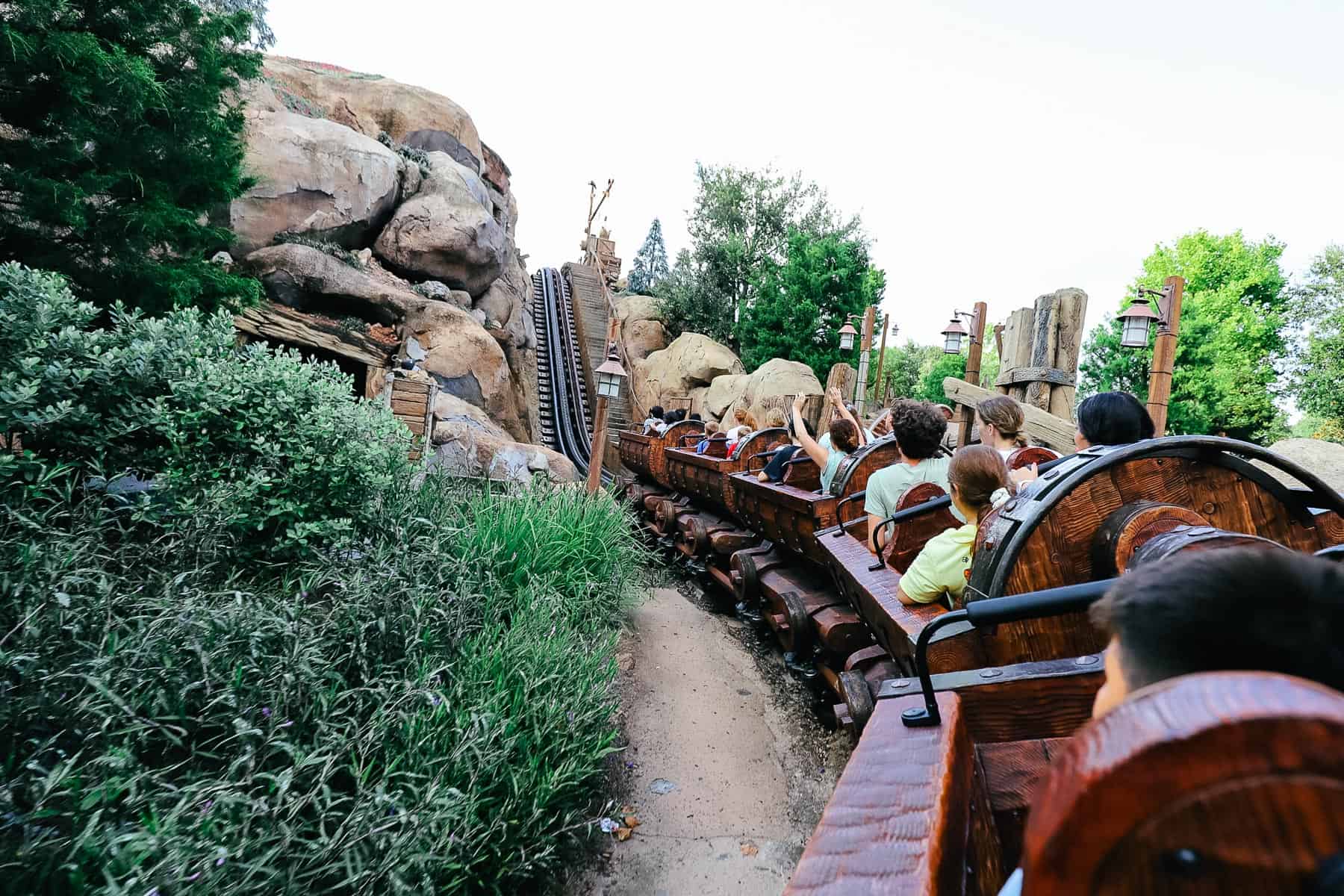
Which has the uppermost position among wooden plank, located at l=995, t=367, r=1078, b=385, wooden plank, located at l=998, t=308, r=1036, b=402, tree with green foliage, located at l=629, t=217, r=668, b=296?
tree with green foliage, located at l=629, t=217, r=668, b=296

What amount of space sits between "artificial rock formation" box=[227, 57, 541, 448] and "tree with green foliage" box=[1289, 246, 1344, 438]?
21578 millimetres

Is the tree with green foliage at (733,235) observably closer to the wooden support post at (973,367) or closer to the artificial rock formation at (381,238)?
the artificial rock formation at (381,238)

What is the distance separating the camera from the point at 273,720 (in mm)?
2199

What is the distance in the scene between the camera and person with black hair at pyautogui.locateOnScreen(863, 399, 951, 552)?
149 inches

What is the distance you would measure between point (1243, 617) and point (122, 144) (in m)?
6.70

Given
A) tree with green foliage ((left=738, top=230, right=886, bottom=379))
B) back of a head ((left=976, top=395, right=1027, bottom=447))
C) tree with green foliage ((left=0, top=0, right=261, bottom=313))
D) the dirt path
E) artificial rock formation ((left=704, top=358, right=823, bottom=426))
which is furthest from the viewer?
tree with green foliage ((left=738, top=230, right=886, bottom=379))

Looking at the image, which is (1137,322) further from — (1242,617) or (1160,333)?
(1242,617)

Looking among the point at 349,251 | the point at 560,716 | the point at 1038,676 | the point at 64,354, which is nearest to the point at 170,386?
the point at 64,354

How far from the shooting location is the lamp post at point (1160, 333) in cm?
624

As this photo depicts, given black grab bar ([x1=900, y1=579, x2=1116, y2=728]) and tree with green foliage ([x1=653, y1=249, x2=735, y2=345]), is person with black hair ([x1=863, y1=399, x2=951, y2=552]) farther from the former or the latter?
tree with green foliage ([x1=653, y1=249, x2=735, y2=345])

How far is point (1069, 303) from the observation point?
5691 millimetres

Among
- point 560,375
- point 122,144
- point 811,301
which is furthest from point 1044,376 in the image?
point 560,375

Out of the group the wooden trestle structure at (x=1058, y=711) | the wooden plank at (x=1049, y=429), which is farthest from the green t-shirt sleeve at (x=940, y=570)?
the wooden plank at (x=1049, y=429)

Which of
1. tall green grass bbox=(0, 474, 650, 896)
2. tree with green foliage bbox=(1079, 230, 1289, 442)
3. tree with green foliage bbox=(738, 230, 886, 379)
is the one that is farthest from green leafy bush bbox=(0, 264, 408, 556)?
tree with green foliage bbox=(1079, 230, 1289, 442)
